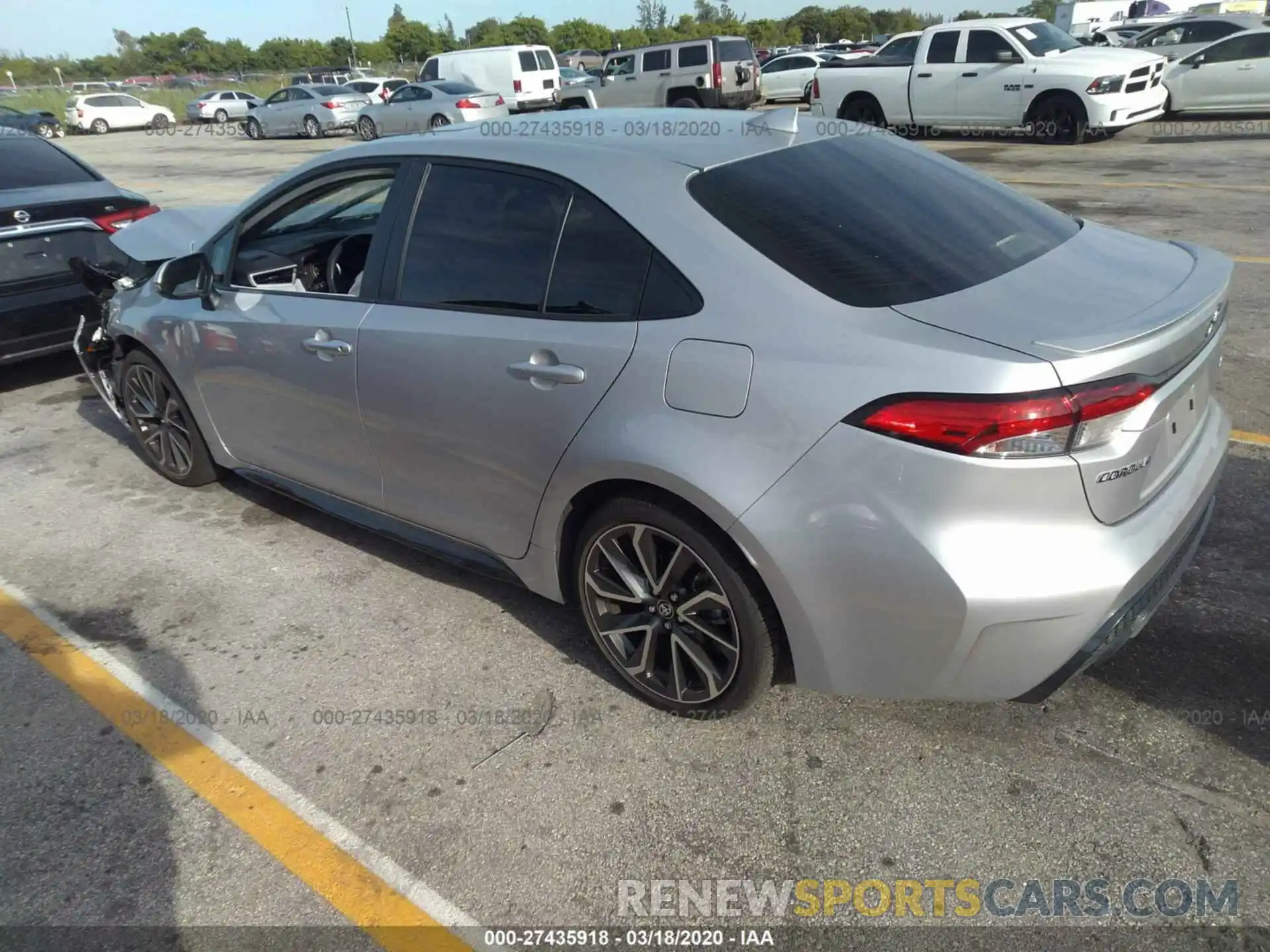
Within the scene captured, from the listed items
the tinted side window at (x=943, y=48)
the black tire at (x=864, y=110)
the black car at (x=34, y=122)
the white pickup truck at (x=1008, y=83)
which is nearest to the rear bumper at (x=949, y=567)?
the white pickup truck at (x=1008, y=83)

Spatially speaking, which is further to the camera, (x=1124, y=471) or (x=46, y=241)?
(x=46, y=241)

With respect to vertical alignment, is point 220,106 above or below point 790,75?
below

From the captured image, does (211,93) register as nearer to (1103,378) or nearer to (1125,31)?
(1125,31)

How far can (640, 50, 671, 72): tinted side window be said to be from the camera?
21750 millimetres

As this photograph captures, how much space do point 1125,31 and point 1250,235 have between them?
24930 millimetres

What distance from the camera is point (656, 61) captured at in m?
21.8

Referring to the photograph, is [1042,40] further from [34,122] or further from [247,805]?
[34,122]

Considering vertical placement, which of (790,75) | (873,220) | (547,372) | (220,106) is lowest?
(220,106)

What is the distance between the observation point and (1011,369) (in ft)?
6.91

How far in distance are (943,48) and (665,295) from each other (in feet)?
50.4

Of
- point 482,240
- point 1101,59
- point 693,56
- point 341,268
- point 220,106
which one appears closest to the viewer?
point 482,240

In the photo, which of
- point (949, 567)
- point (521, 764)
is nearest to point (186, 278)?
point (521, 764)

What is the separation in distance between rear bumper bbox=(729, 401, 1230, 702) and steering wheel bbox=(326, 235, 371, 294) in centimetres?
249

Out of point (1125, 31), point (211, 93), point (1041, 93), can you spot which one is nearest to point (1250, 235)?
point (1041, 93)
